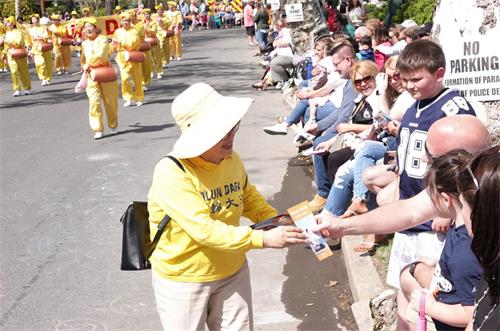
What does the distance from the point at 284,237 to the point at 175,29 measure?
1006 inches

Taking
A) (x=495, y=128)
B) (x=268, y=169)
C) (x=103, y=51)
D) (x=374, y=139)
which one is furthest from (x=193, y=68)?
(x=495, y=128)

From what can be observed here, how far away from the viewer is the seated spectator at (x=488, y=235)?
220 centimetres

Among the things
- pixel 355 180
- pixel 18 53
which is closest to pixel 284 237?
pixel 355 180

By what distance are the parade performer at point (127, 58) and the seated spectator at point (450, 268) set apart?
14281 millimetres

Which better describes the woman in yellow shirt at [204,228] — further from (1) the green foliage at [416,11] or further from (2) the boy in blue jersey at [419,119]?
(1) the green foliage at [416,11]

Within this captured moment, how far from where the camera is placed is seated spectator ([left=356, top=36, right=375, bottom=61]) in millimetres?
11211

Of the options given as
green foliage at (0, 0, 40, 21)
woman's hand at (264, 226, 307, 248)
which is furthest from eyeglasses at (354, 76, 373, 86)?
green foliage at (0, 0, 40, 21)

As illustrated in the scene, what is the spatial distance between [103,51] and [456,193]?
10.9m

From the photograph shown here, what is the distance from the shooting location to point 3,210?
8.66m

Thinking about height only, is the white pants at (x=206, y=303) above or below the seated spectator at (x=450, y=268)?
below

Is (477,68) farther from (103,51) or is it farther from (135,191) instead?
(103,51)

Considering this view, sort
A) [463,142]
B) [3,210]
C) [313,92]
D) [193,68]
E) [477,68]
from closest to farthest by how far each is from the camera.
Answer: [463,142] < [477,68] < [3,210] < [313,92] < [193,68]

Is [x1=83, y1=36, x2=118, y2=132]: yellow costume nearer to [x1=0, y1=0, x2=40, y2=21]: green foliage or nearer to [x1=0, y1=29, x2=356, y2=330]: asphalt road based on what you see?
[x1=0, y1=29, x2=356, y2=330]: asphalt road

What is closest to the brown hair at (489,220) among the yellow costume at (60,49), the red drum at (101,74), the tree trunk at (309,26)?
the red drum at (101,74)
